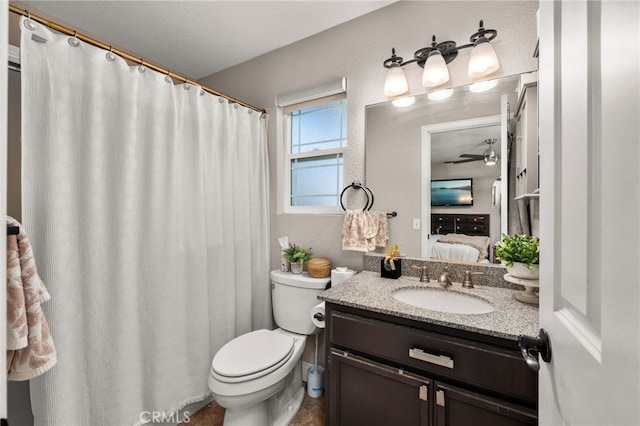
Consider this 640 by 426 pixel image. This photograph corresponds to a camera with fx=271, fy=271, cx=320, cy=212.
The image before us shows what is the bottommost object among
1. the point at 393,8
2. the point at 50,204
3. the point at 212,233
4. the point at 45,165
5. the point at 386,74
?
the point at 212,233

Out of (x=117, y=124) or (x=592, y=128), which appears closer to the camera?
(x=592, y=128)

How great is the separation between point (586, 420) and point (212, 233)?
1.74 meters

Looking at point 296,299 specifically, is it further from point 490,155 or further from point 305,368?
point 490,155

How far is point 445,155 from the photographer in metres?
1.50

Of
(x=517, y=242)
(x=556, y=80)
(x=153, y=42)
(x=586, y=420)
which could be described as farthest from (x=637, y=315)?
(x=153, y=42)

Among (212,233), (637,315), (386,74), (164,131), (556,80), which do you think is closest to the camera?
(637,315)

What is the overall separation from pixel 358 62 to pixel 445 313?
1.57 metres

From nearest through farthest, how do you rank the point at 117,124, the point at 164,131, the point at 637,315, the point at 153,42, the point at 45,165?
the point at 637,315 → the point at 45,165 → the point at 117,124 → the point at 164,131 → the point at 153,42

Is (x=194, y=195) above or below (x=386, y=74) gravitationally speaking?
below

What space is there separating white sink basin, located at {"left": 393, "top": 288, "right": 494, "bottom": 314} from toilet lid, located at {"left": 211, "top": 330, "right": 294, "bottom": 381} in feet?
2.27

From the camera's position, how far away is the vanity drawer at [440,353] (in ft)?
2.89

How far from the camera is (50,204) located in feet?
3.65

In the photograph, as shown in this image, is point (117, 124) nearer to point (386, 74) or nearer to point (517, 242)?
point (386, 74)

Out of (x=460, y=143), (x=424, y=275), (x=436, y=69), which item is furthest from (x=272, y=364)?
(x=436, y=69)
